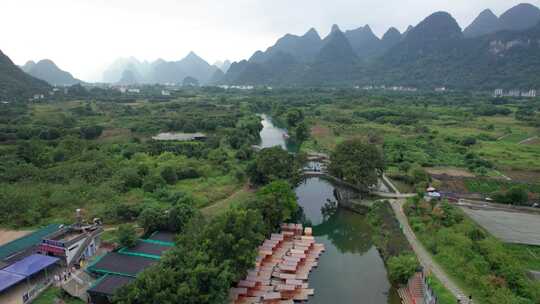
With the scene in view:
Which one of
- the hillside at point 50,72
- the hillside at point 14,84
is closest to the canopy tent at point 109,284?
the hillside at point 14,84

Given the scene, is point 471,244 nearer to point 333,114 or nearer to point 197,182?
point 197,182

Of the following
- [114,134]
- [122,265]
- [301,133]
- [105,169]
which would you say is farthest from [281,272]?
[114,134]

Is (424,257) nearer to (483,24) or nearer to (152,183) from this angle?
(152,183)

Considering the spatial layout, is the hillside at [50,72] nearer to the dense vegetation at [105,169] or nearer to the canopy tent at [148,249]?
the dense vegetation at [105,169]

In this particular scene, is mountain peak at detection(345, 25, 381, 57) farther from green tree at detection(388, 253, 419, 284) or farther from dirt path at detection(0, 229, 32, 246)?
dirt path at detection(0, 229, 32, 246)

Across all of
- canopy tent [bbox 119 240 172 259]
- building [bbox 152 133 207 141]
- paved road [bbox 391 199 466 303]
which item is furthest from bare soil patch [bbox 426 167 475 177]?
building [bbox 152 133 207 141]

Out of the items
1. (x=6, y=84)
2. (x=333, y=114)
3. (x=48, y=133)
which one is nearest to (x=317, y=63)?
(x=333, y=114)
